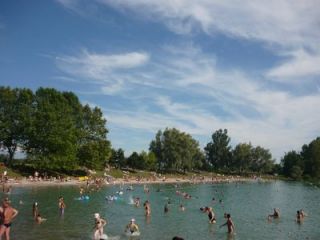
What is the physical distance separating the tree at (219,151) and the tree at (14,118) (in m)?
103

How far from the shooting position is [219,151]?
17700cm

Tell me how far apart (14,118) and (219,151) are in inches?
4128

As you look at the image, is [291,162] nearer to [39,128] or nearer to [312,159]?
[312,159]

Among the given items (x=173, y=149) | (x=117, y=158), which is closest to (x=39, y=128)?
(x=117, y=158)

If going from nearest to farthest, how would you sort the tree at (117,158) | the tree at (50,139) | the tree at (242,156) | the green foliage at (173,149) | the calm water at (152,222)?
the calm water at (152,222), the tree at (50,139), the tree at (117,158), the green foliage at (173,149), the tree at (242,156)

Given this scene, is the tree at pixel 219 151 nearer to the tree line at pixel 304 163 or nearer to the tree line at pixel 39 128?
the tree line at pixel 304 163

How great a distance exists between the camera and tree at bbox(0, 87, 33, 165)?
8560 centimetres

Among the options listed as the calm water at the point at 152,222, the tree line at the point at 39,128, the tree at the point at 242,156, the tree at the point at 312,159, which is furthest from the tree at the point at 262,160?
the calm water at the point at 152,222

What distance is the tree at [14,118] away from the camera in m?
85.6

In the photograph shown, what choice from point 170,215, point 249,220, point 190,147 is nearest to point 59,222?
point 170,215

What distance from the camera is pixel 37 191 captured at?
6719 cm

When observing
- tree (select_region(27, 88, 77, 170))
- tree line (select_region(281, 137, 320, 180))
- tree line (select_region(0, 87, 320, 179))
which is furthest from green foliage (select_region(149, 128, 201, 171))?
tree (select_region(27, 88, 77, 170))

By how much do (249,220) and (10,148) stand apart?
2297 inches

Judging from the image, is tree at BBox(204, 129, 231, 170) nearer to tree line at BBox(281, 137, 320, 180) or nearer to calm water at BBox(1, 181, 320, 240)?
tree line at BBox(281, 137, 320, 180)
